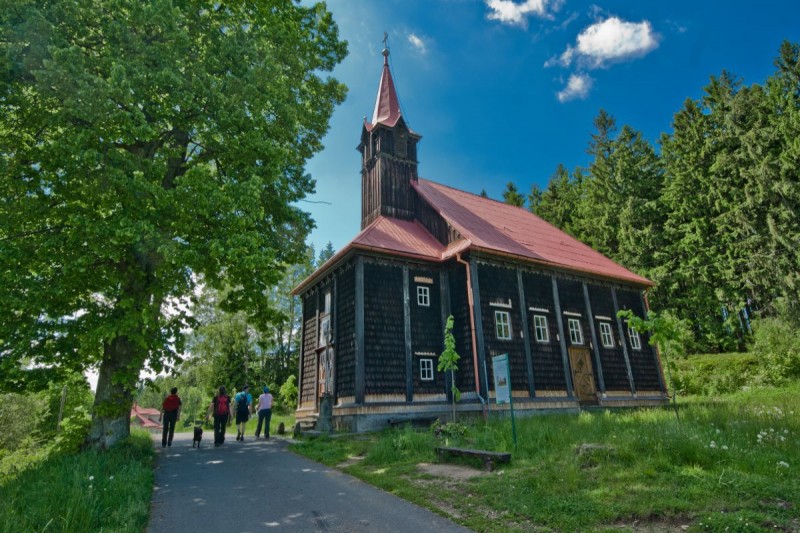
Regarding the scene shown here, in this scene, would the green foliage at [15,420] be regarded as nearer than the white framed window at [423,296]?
No

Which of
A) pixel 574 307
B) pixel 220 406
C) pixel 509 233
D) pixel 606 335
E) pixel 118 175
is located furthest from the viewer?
pixel 509 233

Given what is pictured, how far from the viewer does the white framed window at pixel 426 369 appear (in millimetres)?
15780

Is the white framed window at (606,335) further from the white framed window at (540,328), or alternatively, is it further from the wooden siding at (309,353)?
the wooden siding at (309,353)

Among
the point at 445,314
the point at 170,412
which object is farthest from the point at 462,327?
the point at 170,412

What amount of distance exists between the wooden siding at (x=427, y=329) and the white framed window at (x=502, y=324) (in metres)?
2.03

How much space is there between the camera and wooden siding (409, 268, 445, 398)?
51.6 feet

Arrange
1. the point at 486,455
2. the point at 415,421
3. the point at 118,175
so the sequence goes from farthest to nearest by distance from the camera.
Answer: the point at 415,421, the point at 118,175, the point at 486,455

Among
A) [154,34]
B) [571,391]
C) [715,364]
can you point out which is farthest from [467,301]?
[715,364]

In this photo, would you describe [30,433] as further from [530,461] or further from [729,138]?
[729,138]

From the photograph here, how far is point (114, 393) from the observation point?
391 inches

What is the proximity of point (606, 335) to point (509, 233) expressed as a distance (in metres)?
6.21

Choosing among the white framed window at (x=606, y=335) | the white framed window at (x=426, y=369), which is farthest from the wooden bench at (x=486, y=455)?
the white framed window at (x=606, y=335)

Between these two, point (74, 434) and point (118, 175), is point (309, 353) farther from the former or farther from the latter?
point (118, 175)

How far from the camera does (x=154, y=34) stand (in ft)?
33.6
